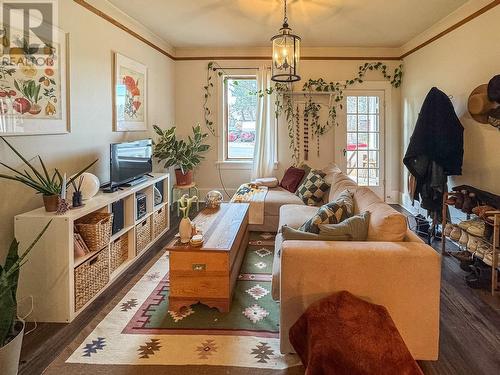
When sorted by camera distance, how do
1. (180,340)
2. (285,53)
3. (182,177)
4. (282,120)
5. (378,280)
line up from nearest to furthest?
(378,280) < (180,340) < (285,53) < (182,177) < (282,120)

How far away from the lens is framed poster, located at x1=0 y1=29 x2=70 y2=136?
2.37 meters

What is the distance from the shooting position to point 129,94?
4270 millimetres

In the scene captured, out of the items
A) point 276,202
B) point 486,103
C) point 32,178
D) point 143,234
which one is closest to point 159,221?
point 143,234

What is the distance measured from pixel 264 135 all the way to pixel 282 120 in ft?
1.33

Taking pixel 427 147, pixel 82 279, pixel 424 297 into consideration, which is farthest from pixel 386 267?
pixel 427 147

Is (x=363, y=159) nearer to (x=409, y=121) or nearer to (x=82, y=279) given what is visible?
(x=409, y=121)

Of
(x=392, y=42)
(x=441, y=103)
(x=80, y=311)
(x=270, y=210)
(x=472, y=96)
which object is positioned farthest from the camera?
(x=392, y=42)

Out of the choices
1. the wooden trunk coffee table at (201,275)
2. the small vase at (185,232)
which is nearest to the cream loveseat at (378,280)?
the wooden trunk coffee table at (201,275)

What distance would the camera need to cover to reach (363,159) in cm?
610

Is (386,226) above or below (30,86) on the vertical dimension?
below

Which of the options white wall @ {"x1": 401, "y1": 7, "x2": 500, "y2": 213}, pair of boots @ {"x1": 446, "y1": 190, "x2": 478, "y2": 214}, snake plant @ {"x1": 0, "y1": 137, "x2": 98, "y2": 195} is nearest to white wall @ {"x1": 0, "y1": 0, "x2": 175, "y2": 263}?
snake plant @ {"x1": 0, "y1": 137, "x2": 98, "y2": 195}

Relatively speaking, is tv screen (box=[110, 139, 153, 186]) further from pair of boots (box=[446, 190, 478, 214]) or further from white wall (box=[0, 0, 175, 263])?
pair of boots (box=[446, 190, 478, 214])

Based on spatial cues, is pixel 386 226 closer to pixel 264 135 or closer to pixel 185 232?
pixel 185 232

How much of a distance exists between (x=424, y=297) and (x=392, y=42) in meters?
4.77
